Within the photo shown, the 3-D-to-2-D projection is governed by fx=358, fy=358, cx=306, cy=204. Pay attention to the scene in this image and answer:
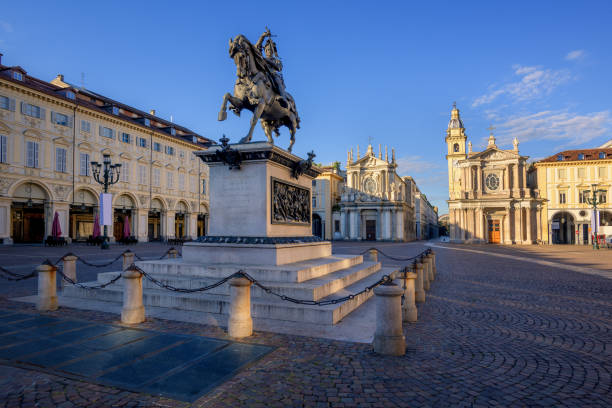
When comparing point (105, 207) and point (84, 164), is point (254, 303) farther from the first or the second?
point (84, 164)

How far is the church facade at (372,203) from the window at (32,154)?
148 ft

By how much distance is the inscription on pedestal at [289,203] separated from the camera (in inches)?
372

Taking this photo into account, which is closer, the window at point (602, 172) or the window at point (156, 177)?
the window at point (156, 177)

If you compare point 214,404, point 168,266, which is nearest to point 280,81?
point 168,266

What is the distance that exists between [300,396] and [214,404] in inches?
34.3

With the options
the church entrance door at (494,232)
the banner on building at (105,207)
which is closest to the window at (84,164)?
the banner on building at (105,207)

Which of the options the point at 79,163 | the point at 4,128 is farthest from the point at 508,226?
the point at 4,128

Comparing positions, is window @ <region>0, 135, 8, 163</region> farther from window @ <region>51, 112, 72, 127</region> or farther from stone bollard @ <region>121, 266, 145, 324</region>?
stone bollard @ <region>121, 266, 145, 324</region>

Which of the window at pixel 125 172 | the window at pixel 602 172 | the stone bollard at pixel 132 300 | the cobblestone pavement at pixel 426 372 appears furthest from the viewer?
the window at pixel 602 172

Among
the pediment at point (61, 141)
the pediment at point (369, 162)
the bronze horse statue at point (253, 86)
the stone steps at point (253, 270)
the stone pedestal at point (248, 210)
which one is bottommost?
the stone steps at point (253, 270)

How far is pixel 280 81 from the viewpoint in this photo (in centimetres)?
1091

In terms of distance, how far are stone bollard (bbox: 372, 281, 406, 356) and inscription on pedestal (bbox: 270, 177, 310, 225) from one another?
4641 millimetres

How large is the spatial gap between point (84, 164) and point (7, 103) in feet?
27.1

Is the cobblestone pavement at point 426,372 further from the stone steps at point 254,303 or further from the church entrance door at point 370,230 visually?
the church entrance door at point 370,230
